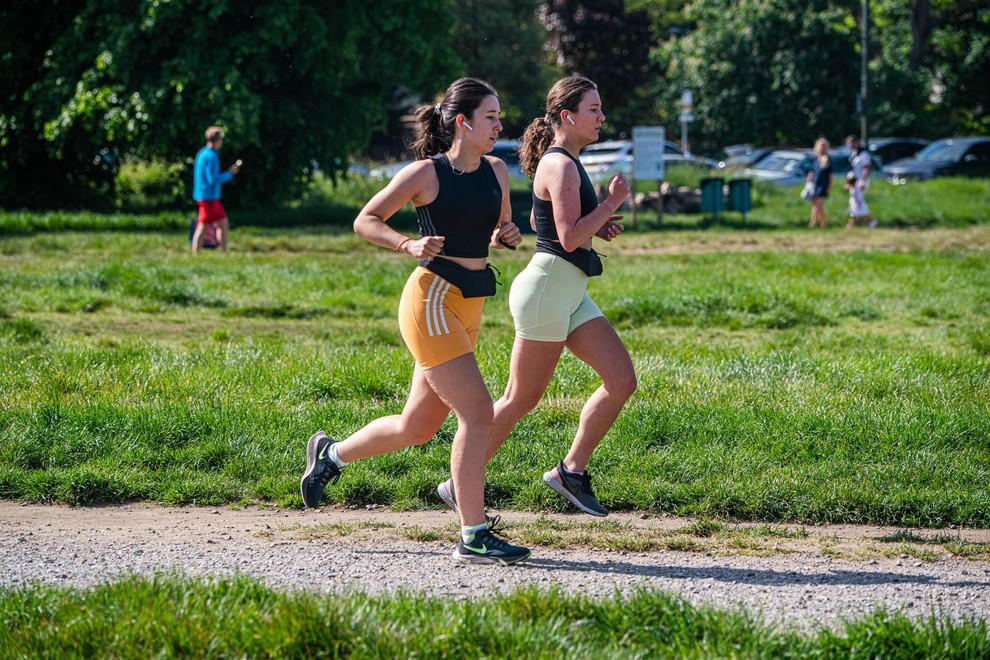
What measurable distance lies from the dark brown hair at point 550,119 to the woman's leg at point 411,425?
4.00 ft

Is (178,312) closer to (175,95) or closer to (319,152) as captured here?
(175,95)

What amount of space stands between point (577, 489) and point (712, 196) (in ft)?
65.4

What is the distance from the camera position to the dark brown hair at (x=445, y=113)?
4.92m

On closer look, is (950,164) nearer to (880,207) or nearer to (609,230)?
(880,207)

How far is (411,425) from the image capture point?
512 centimetres

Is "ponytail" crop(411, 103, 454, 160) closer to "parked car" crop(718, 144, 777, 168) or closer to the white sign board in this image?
the white sign board

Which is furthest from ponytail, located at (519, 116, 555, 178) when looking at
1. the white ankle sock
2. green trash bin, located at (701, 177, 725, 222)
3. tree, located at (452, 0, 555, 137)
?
tree, located at (452, 0, 555, 137)

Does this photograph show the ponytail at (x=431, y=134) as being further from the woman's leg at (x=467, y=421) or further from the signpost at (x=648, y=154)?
the signpost at (x=648, y=154)

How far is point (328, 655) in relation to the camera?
3.60 m

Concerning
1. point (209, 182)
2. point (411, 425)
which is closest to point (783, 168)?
point (209, 182)

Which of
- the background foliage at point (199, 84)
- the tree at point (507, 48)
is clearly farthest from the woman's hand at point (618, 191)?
the tree at point (507, 48)

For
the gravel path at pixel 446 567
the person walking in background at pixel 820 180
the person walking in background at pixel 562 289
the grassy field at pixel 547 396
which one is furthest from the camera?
the person walking in background at pixel 820 180

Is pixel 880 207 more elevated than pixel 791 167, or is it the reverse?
pixel 791 167

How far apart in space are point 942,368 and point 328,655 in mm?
6035
